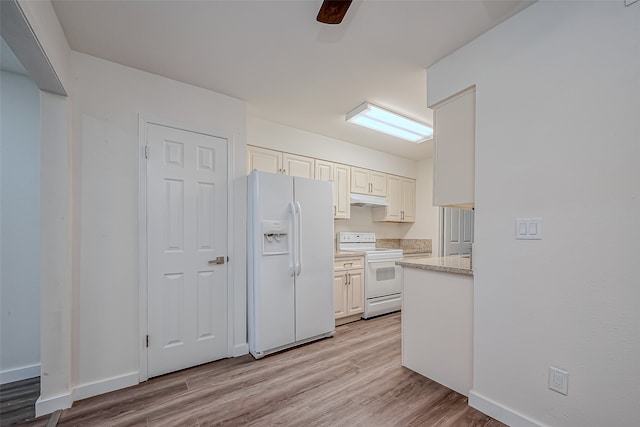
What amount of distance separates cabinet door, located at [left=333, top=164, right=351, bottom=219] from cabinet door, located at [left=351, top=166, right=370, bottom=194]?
0.27ft

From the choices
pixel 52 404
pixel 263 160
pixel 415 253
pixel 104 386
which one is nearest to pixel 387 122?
pixel 263 160

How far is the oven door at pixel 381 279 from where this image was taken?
3.67 m

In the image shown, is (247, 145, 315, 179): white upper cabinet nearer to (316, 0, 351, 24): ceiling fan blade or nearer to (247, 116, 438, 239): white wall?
(247, 116, 438, 239): white wall

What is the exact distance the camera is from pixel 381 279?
381 centimetres

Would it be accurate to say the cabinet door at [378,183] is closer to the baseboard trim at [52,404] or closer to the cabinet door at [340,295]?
the cabinet door at [340,295]

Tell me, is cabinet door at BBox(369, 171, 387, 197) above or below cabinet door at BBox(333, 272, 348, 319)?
above

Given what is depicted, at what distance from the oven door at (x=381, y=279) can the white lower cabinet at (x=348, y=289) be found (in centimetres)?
9

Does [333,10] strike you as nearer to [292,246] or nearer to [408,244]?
[292,246]

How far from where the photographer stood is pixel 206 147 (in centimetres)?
252

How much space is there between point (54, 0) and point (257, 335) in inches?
107

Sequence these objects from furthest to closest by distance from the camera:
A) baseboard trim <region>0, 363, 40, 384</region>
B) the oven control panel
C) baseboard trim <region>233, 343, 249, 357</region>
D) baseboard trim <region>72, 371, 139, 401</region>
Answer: the oven control panel < baseboard trim <region>233, 343, 249, 357</region> < baseboard trim <region>0, 363, 40, 384</region> < baseboard trim <region>72, 371, 139, 401</region>

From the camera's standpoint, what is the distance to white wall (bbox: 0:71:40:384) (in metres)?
2.13

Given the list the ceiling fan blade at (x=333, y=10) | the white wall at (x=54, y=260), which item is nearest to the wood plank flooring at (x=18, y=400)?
the white wall at (x=54, y=260)

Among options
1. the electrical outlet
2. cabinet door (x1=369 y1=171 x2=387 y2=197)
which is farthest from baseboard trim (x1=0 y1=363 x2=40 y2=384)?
cabinet door (x1=369 y1=171 x2=387 y2=197)
